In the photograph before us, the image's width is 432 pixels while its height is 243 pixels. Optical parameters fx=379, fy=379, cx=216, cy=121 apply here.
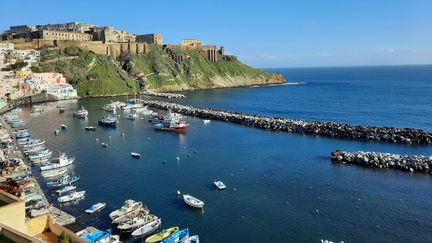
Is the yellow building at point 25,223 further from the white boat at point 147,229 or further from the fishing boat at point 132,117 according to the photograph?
the fishing boat at point 132,117

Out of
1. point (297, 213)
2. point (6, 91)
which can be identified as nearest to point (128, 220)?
point (297, 213)

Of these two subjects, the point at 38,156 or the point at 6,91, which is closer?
the point at 38,156

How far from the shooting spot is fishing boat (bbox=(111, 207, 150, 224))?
3459 centimetres

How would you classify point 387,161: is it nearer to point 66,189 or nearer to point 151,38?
point 66,189

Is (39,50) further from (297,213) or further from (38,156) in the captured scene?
(297,213)

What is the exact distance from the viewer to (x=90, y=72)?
468 feet


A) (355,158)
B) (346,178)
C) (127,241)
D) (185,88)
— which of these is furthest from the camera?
(185,88)

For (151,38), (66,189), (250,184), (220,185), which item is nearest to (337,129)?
(250,184)

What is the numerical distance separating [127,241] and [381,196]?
27561 mm

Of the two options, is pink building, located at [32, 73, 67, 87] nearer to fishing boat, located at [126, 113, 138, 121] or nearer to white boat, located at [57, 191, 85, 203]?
fishing boat, located at [126, 113, 138, 121]

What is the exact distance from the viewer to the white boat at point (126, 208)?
117 feet

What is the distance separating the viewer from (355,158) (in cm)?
5412

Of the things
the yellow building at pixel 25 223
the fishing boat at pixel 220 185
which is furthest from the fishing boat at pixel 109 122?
the yellow building at pixel 25 223

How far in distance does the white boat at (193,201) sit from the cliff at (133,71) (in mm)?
106895
